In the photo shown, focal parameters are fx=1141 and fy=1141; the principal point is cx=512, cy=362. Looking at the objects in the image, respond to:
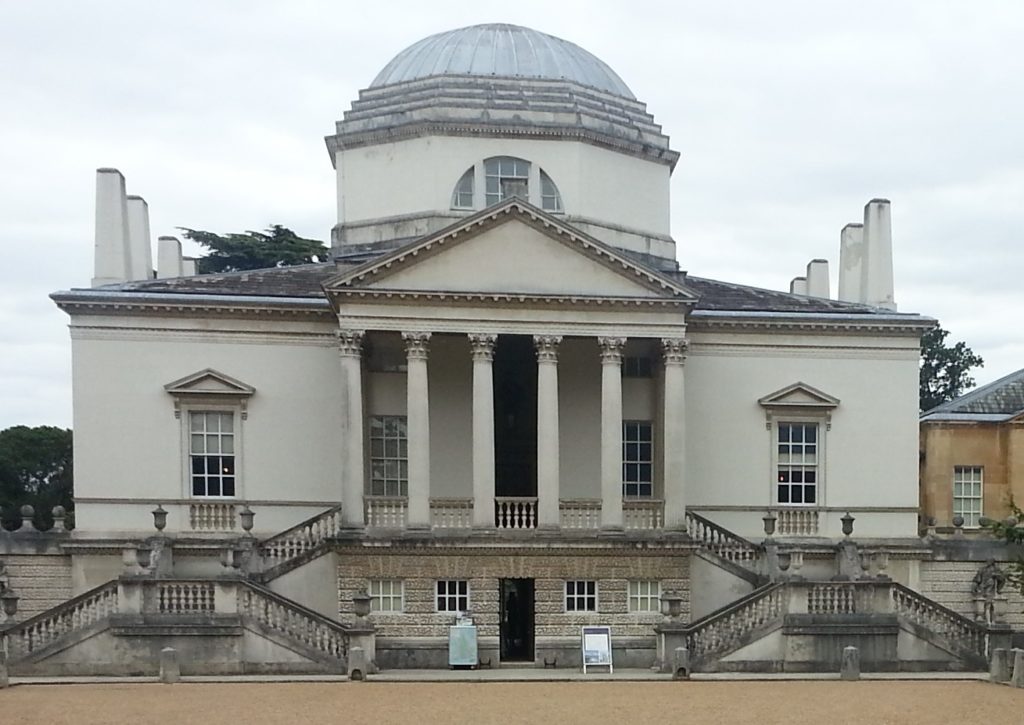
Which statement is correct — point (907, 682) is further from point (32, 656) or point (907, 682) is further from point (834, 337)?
point (32, 656)

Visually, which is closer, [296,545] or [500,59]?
[296,545]

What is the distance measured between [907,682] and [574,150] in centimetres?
1791

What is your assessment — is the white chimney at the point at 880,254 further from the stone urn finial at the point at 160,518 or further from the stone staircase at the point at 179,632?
the stone urn finial at the point at 160,518

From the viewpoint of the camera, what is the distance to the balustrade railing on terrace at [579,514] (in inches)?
1143

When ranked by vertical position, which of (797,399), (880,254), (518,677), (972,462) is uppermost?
(880,254)

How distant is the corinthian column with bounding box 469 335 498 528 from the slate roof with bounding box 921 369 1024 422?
16215mm

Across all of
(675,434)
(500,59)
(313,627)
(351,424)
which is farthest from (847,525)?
(500,59)

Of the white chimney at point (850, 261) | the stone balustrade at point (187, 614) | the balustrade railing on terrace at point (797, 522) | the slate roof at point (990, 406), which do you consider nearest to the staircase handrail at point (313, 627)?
the stone balustrade at point (187, 614)

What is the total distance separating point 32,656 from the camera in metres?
24.5

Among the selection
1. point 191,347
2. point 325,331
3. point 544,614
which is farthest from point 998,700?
point 191,347

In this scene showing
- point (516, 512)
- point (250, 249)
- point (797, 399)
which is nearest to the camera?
point (516, 512)

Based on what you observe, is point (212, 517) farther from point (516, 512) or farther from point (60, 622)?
point (516, 512)

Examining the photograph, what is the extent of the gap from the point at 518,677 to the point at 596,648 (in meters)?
2.18

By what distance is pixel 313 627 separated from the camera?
2555 centimetres
